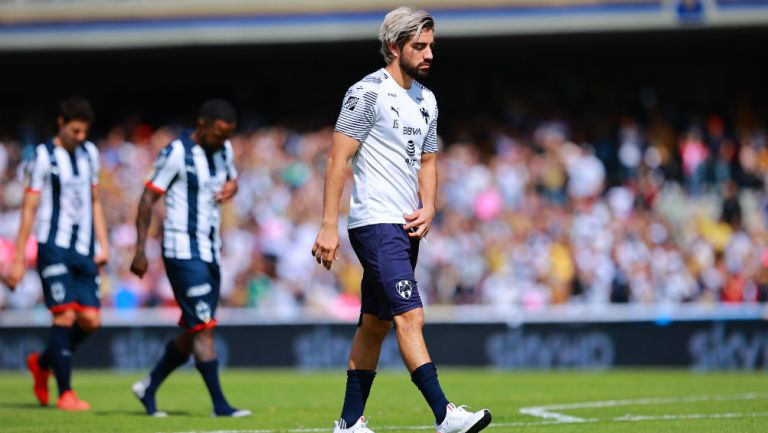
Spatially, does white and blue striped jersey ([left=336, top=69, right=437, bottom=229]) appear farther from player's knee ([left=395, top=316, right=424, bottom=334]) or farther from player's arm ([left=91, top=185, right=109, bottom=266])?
player's arm ([left=91, top=185, right=109, bottom=266])

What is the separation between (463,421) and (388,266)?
0.96 meters

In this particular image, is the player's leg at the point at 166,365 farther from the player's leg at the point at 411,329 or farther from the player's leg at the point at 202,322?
the player's leg at the point at 411,329

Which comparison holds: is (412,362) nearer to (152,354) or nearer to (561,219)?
(152,354)

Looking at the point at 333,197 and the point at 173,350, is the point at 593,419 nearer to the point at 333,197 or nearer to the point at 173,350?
the point at 333,197

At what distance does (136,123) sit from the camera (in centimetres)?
2597

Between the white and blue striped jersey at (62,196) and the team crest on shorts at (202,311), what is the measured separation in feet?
5.43

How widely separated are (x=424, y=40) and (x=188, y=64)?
2042 centimetres

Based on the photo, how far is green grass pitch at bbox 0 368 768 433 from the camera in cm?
856

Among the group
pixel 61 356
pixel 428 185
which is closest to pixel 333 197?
pixel 428 185

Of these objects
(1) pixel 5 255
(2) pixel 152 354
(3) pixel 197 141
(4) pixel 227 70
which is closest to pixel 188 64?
(4) pixel 227 70

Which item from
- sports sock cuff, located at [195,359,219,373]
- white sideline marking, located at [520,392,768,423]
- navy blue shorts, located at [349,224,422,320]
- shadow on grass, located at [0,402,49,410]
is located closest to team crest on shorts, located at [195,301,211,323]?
sports sock cuff, located at [195,359,219,373]

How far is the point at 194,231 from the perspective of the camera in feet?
32.1

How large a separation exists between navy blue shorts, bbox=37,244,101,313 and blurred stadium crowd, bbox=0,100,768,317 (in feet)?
26.1

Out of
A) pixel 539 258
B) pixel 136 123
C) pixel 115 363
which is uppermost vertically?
pixel 136 123
